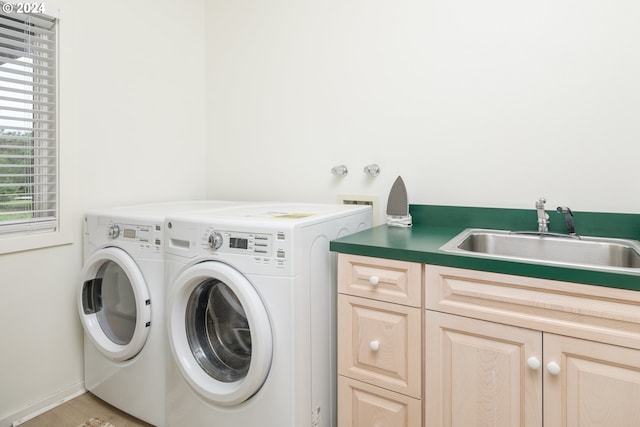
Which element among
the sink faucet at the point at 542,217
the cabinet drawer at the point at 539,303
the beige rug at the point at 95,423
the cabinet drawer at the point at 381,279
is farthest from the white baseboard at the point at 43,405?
the sink faucet at the point at 542,217

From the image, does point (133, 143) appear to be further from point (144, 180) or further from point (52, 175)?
point (52, 175)

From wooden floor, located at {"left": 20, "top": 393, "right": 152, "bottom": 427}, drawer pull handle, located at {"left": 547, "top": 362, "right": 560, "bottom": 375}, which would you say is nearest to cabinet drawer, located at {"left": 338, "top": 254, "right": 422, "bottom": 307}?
drawer pull handle, located at {"left": 547, "top": 362, "right": 560, "bottom": 375}

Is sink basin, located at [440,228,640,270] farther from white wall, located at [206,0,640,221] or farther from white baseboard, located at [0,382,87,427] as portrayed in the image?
white baseboard, located at [0,382,87,427]

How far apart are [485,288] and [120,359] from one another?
1.58 m

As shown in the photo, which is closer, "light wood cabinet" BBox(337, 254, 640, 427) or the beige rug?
"light wood cabinet" BBox(337, 254, 640, 427)

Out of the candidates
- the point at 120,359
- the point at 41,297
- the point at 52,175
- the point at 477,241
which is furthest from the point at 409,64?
the point at 41,297

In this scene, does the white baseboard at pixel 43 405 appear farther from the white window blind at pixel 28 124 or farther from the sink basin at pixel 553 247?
the sink basin at pixel 553 247

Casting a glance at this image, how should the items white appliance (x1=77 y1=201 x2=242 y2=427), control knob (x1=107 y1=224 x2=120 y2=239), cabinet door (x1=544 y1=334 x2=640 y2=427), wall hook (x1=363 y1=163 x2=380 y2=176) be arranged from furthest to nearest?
wall hook (x1=363 y1=163 x2=380 y2=176)
control knob (x1=107 y1=224 x2=120 y2=239)
white appliance (x1=77 y1=201 x2=242 y2=427)
cabinet door (x1=544 y1=334 x2=640 y2=427)

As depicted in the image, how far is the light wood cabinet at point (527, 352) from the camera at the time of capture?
946 mm

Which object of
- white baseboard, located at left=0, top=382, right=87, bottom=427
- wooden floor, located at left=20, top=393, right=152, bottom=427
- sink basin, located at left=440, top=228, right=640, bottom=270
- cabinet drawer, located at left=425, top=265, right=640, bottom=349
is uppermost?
sink basin, located at left=440, top=228, right=640, bottom=270

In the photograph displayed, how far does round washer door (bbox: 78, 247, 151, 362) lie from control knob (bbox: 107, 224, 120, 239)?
0.07 m

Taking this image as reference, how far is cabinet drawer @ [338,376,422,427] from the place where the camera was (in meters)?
1.25

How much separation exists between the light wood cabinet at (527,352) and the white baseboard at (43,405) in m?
1.76

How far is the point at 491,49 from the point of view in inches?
64.1
